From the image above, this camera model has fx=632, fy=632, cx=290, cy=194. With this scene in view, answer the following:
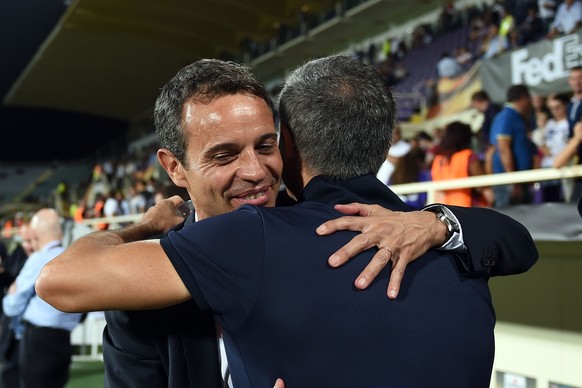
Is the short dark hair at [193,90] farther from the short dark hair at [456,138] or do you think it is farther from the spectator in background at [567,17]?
the spectator in background at [567,17]

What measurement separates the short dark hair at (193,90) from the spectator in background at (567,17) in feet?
22.6

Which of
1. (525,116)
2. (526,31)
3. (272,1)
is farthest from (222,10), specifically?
(525,116)

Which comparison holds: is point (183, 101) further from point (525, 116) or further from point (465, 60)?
point (465, 60)

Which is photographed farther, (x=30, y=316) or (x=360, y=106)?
(x=30, y=316)

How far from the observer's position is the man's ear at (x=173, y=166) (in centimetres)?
144

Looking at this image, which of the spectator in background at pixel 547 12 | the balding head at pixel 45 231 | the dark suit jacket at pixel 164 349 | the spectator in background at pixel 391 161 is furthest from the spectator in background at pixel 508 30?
the dark suit jacket at pixel 164 349

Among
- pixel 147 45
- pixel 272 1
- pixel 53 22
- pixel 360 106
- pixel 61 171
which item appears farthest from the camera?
pixel 61 171

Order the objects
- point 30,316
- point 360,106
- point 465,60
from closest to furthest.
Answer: point 360,106
point 30,316
point 465,60

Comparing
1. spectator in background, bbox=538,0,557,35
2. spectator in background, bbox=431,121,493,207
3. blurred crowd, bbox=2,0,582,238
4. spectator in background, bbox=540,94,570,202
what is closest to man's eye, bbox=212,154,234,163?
blurred crowd, bbox=2,0,582,238

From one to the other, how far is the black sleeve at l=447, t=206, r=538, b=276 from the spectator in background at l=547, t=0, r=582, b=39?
6659 mm

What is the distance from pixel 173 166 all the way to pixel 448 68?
9.98m

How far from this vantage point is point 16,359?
14.9ft

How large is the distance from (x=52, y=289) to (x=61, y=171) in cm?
2859

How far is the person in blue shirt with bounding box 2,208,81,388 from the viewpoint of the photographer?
420cm
